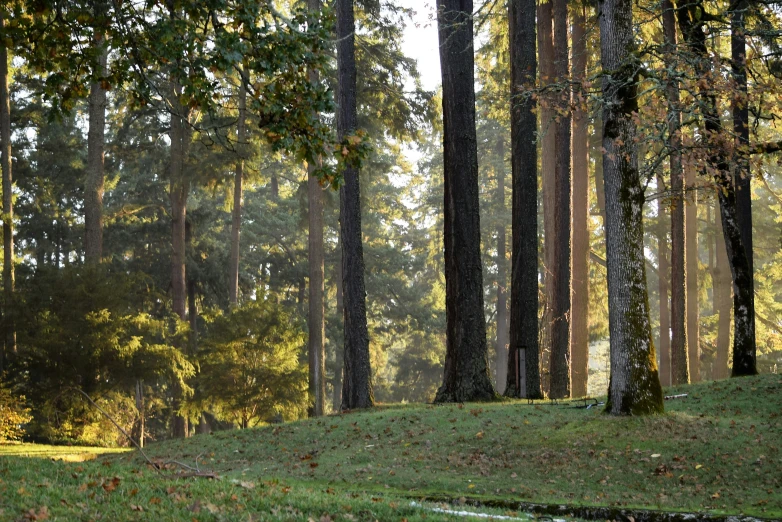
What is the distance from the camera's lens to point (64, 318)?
2016cm

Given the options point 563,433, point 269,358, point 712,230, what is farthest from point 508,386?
point 712,230

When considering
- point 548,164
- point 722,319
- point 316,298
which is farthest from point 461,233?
point 722,319

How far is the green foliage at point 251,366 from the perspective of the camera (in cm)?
2203

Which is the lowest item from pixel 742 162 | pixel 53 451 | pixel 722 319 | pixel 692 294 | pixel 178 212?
pixel 53 451

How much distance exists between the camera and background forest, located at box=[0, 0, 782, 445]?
807 cm

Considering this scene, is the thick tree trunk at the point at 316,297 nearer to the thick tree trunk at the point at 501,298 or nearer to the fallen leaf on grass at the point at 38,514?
the thick tree trunk at the point at 501,298

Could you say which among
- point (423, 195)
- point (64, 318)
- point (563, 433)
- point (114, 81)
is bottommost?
point (563, 433)

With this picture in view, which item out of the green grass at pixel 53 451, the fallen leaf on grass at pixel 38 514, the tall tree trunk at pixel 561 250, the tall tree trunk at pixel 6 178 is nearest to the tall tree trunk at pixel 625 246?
the tall tree trunk at pixel 561 250

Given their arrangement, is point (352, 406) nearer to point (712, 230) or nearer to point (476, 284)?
→ point (476, 284)

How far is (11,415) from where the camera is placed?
18.2 meters

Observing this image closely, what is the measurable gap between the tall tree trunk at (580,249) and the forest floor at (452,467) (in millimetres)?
6301

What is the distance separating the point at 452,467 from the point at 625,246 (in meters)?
4.41

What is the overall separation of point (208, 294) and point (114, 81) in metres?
26.4

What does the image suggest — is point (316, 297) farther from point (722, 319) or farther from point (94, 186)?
point (722, 319)
